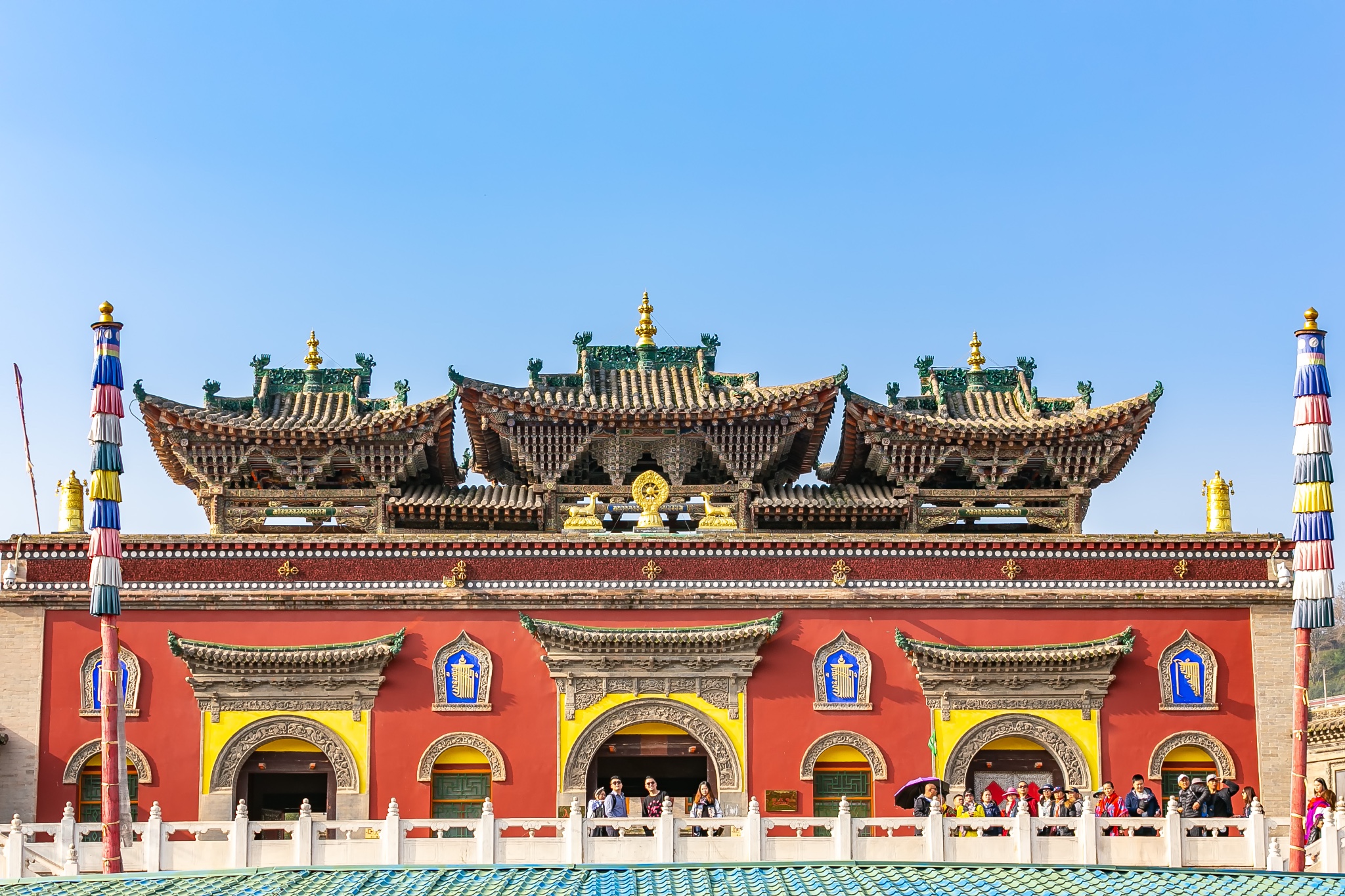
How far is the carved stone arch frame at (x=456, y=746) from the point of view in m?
27.7

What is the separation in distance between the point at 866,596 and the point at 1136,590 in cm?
427

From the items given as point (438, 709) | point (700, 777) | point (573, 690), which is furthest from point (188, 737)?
point (700, 777)

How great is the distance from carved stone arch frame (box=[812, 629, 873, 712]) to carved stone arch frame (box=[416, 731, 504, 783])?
4.95 meters

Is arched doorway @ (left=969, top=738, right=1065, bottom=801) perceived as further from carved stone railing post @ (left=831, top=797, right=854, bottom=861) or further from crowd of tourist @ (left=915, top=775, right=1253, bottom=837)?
carved stone railing post @ (left=831, top=797, right=854, bottom=861)

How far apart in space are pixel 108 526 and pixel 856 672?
11.4 m

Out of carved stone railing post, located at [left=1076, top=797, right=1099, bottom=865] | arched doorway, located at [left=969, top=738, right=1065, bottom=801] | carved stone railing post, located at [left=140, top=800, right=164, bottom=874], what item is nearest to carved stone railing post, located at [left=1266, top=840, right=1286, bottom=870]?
→ carved stone railing post, located at [left=1076, top=797, right=1099, bottom=865]

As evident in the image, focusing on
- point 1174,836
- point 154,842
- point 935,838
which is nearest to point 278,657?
point 154,842

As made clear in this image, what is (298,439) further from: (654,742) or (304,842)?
(304,842)

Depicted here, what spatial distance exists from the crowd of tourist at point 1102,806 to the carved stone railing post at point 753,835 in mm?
2234

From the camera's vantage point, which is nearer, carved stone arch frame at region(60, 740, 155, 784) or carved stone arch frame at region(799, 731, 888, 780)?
carved stone arch frame at region(60, 740, 155, 784)

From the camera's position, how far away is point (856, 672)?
28.2m

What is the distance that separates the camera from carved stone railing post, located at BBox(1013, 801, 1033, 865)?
22.5 m

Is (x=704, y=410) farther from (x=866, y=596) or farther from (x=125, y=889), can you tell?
(x=125, y=889)

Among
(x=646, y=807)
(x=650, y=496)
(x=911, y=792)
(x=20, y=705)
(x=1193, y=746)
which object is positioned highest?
(x=650, y=496)
